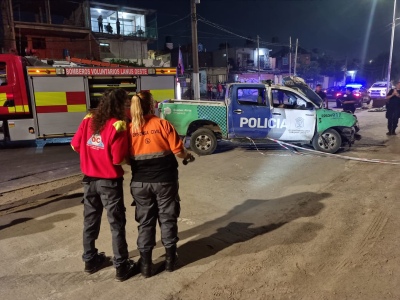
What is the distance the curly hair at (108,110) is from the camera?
3083 mm

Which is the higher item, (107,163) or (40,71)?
(40,71)

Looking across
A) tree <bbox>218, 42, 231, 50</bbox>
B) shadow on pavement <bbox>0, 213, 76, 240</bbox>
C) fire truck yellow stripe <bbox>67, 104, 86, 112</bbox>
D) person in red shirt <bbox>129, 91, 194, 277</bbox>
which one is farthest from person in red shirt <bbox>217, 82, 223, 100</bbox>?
person in red shirt <bbox>129, 91, 194, 277</bbox>

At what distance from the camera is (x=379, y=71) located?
227ft

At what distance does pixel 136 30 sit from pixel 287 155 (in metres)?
29.1

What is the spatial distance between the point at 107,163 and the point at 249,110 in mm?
5790

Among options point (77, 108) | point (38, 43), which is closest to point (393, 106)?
point (77, 108)

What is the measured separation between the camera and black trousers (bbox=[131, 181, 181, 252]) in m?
3.10

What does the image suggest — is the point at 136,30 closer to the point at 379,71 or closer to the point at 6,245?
the point at 6,245

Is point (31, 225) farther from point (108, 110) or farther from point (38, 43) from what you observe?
point (38, 43)

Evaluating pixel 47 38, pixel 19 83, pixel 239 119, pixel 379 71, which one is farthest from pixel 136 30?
pixel 379 71

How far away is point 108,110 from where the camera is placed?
3.10 m

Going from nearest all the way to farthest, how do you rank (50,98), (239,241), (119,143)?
(119,143)
(239,241)
(50,98)

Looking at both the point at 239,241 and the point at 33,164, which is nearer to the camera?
the point at 239,241

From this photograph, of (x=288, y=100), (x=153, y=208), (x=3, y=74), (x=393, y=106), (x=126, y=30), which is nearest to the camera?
(x=153, y=208)
